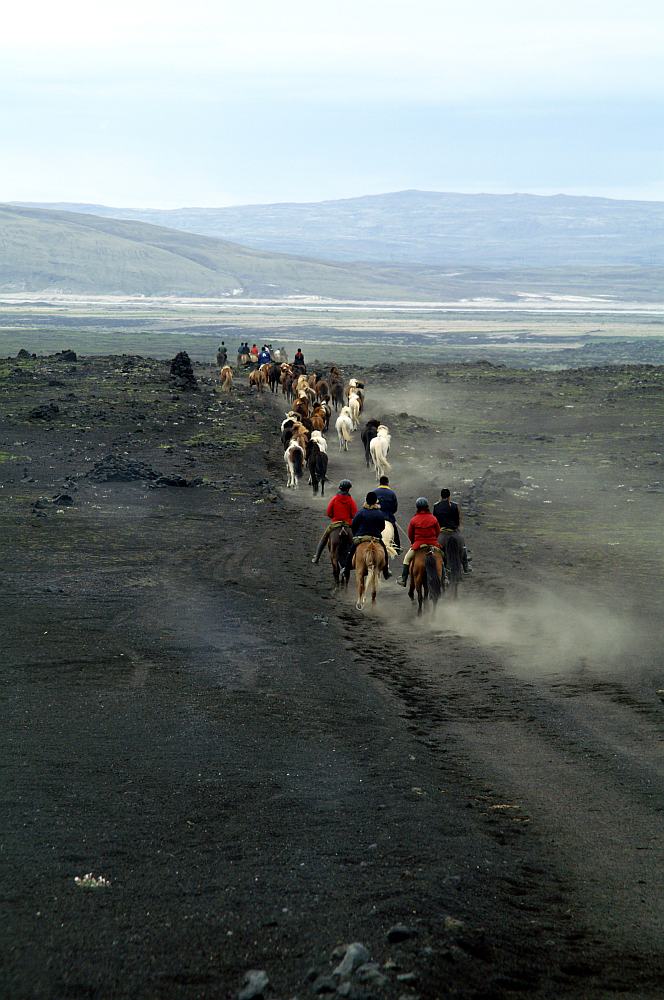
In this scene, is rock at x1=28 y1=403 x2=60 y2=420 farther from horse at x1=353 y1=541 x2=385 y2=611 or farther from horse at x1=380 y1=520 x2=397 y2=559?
horse at x1=353 y1=541 x2=385 y2=611

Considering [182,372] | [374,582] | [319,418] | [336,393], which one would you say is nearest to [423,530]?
[374,582]

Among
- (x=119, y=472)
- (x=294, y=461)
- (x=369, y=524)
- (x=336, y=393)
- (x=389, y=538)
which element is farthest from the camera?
(x=336, y=393)

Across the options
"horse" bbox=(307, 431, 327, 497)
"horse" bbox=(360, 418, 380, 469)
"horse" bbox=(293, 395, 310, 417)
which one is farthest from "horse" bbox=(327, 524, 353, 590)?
"horse" bbox=(293, 395, 310, 417)

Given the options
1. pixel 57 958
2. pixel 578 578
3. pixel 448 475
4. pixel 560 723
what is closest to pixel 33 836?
pixel 57 958

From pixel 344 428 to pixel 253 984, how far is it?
91.2ft

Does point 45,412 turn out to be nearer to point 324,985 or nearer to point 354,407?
point 354,407

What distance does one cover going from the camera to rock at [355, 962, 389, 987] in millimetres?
6461

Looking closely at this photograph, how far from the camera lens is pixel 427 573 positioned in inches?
632

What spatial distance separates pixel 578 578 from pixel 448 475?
12384 millimetres

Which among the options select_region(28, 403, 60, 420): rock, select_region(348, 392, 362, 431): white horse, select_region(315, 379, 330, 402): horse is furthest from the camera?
select_region(315, 379, 330, 402): horse

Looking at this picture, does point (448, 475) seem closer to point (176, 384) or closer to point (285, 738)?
point (176, 384)

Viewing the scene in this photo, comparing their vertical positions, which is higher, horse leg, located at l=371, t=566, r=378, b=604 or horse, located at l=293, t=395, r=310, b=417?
horse, located at l=293, t=395, r=310, b=417

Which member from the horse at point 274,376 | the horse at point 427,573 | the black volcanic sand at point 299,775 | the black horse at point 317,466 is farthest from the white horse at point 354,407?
the horse at point 427,573

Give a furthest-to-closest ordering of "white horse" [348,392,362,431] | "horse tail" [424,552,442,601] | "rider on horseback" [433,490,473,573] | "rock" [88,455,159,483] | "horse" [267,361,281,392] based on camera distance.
→ "horse" [267,361,281,392]
"white horse" [348,392,362,431]
"rock" [88,455,159,483]
"rider on horseback" [433,490,473,573]
"horse tail" [424,552,442,601]
